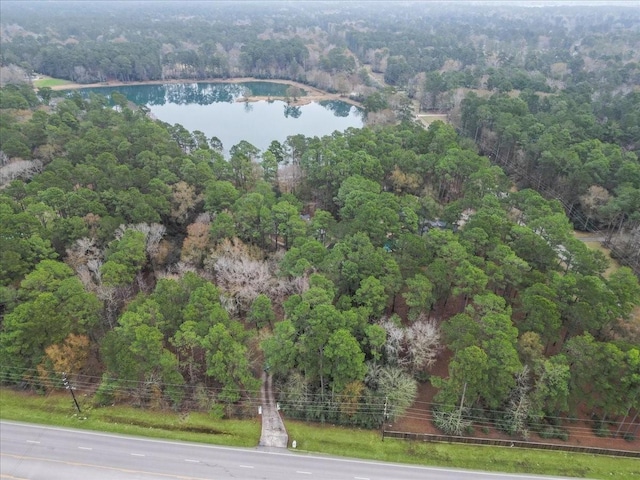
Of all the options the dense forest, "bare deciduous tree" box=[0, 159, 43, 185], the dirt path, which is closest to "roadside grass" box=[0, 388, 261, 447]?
the dirt path

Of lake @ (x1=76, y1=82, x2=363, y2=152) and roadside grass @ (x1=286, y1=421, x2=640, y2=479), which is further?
lake @ (x1=76, y1=82, x2=363, y2=152)

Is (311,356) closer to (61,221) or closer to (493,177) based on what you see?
(61,221)

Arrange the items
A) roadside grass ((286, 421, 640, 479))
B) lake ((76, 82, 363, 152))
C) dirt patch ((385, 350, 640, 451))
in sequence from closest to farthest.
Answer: roadside grass ((286, 421, 640, 479)), dirt patch ((385, 350, 640, 451)), lake ((76, 82, 363, 152))

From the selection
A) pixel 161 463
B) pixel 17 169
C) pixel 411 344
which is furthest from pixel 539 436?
pixel 17 169

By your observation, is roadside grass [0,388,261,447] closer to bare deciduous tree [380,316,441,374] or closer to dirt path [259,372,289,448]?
dirt path [259,372,289,448]

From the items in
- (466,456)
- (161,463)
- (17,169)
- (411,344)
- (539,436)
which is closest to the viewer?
(161,463)

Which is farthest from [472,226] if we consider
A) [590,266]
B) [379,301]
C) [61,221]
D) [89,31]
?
[89,31]

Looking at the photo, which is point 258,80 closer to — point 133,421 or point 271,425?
point 133,421
